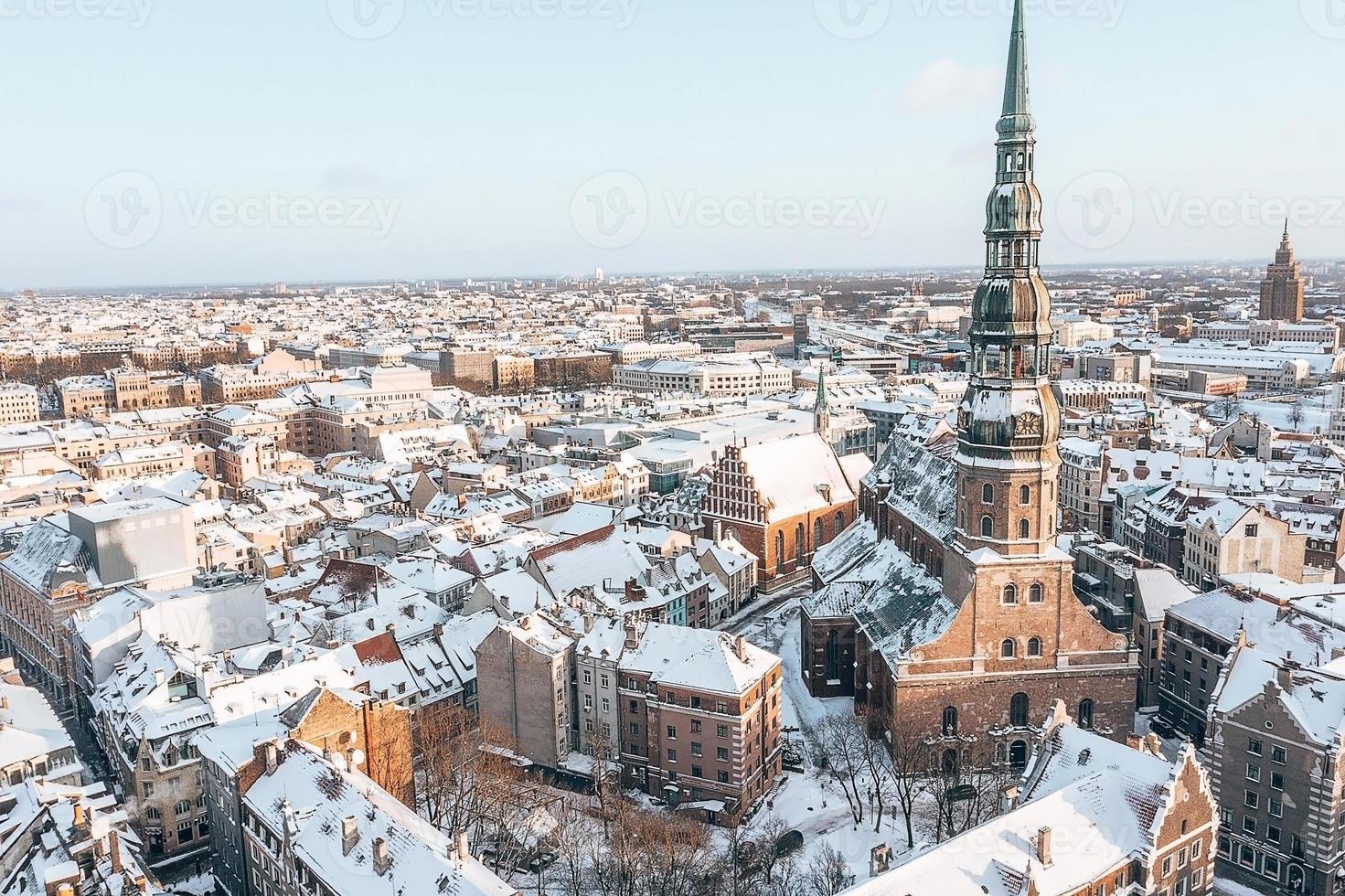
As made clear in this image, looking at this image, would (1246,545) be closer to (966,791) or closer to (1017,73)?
(966,791)

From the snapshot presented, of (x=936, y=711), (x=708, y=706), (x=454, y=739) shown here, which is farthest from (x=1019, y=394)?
(x=454, y=739)

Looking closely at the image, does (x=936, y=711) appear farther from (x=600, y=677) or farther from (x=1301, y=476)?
(x=1301, y=476)

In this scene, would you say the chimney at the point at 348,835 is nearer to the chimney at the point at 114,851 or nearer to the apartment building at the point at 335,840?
the apartment building at the point at 335,840

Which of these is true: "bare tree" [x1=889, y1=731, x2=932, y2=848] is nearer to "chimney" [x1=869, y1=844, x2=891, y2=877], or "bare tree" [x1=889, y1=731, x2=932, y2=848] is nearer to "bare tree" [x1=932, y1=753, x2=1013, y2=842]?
"bare tree" [x1=932, y1=753, x2=1013, y2=842]

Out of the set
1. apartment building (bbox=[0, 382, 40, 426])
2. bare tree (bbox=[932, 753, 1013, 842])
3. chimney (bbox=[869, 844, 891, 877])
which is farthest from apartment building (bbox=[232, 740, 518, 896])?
apartment building (bbox=[0, 382, 40, 426])

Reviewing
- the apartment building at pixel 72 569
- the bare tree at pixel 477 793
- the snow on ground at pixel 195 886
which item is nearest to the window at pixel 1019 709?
the bare tree at pixel 477 793
